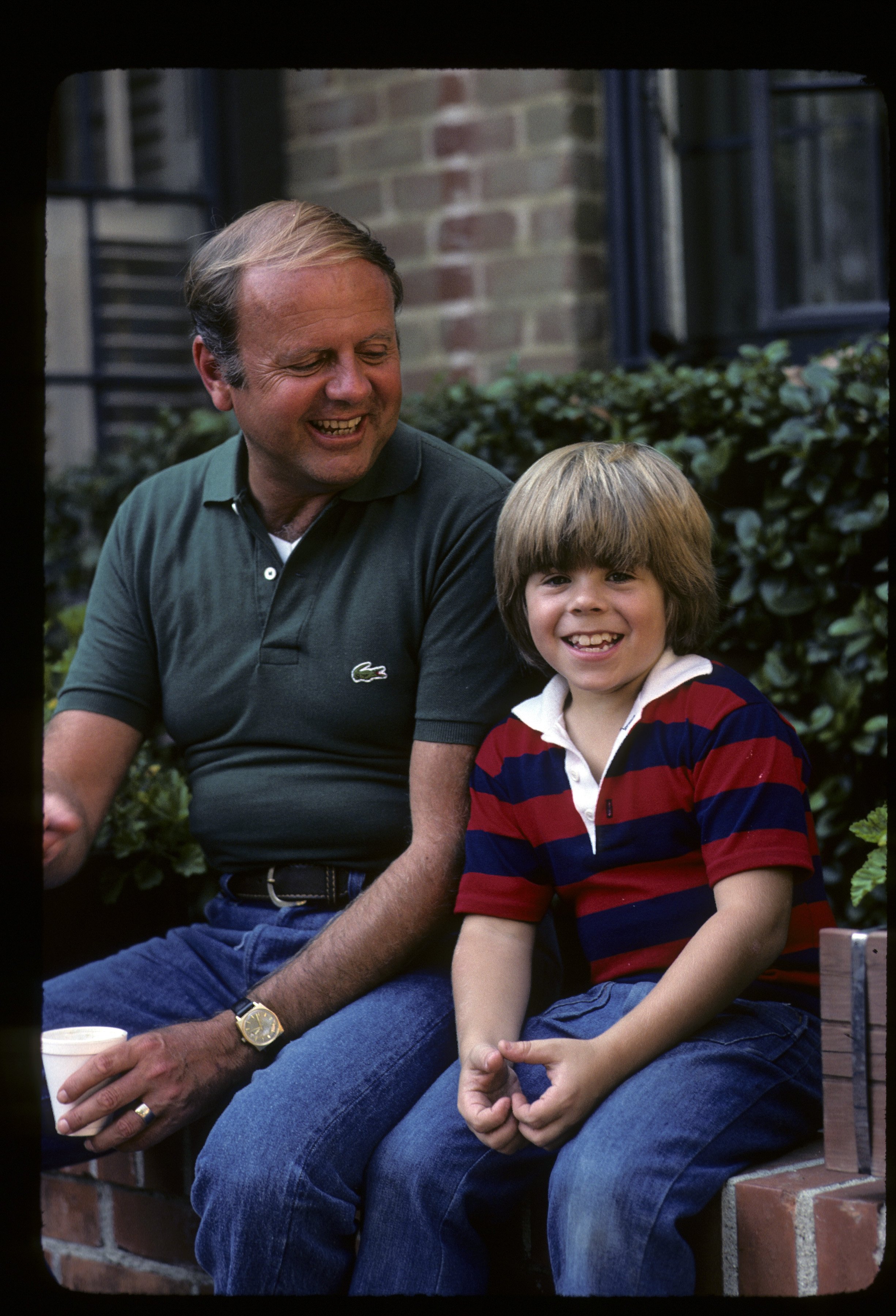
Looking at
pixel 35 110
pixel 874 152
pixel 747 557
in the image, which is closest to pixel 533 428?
pixel 747 557

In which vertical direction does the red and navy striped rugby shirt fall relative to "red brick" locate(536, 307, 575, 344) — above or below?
below

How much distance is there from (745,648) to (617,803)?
3.80 feet

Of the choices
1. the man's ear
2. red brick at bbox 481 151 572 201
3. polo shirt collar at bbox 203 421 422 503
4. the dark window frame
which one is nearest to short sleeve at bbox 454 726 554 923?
polo shirt collar at bbox 203 421 422 503

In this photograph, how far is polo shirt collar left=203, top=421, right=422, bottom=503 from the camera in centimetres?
215

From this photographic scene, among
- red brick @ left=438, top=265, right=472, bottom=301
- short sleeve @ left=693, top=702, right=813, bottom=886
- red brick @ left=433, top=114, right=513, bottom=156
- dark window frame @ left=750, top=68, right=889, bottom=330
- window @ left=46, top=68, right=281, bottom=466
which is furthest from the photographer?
window @ left=46, top=68, right=281, bottom=466

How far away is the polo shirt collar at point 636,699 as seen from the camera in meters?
1.88

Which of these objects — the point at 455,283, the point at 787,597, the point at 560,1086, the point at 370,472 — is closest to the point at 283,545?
the point at 370,472

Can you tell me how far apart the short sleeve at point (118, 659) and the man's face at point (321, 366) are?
37cm

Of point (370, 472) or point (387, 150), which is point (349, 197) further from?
point (370, 472)

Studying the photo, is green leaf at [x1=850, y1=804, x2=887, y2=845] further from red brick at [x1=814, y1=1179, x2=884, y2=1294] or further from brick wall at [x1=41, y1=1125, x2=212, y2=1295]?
brick wall at [x1=41, y1=1125, x2=212, y2=1295]

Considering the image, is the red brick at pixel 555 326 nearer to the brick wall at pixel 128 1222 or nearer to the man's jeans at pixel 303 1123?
the man's jeans at pixel 303 1123

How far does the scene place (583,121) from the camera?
14.4 feet

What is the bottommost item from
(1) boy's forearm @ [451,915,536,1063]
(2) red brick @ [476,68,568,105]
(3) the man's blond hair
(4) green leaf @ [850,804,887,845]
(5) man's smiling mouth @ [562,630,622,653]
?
(1) boy's forearm @ [451,915,536,1063]

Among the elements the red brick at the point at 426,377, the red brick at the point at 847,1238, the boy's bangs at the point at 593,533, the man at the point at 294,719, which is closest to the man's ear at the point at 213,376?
the man at the point at 294,719
